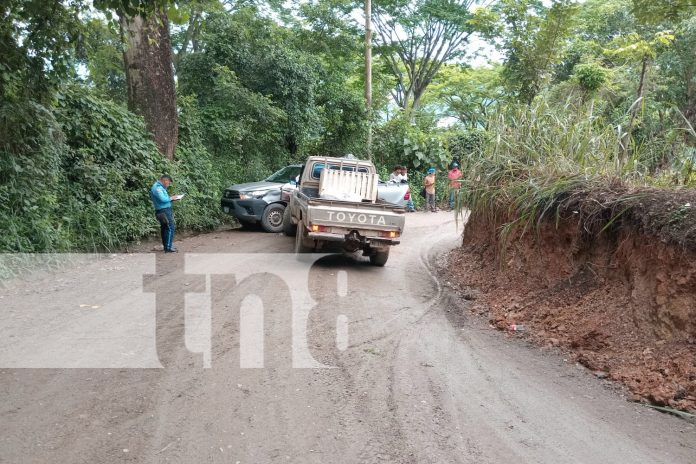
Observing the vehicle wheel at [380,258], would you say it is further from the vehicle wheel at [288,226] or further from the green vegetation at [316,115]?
the vehicle wheel at [288,226]

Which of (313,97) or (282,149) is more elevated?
(313,97)

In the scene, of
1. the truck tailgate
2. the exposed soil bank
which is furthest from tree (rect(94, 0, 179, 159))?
the exposed soil bank

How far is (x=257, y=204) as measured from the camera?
47.0 ft

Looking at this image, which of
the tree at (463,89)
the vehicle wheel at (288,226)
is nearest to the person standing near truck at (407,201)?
the vehicle wheel at (288,226)

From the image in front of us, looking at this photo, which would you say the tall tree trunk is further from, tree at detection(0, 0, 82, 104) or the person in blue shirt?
tree at detection(0, 0, 82, 104)

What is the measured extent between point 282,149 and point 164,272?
1138cm

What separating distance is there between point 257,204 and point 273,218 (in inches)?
21.6

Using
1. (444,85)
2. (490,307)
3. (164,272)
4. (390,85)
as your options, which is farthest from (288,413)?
(444,85)

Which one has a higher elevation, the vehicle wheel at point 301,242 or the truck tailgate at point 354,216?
the truck tailgate at point 354,216

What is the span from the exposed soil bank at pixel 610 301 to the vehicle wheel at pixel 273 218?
6748 mm

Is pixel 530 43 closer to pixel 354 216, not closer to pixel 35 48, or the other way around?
pixel 354 216

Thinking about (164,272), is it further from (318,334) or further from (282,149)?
(282,149)

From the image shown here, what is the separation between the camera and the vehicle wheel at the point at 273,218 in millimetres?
14404

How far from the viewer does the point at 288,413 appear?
439 cm
